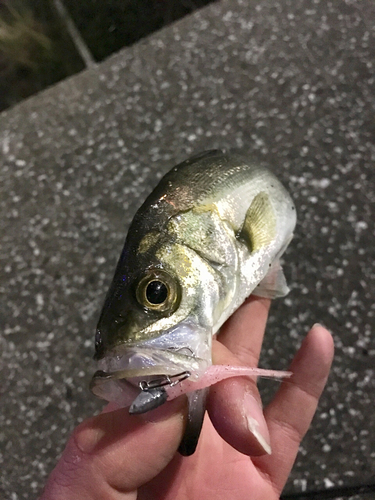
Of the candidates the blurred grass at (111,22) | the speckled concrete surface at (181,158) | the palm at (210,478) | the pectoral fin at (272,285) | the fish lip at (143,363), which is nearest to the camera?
the fish lip at (143,363)

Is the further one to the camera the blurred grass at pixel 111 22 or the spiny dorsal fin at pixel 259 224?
the blurred grass at pixel 111 22

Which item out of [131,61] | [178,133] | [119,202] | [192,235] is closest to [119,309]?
[192,235]

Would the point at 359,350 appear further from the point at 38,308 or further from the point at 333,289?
the point at 38,308

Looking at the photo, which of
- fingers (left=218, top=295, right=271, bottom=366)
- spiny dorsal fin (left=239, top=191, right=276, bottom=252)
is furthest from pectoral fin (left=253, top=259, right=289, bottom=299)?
spiny dorsal fin (left=239, top=191, right=276, bottom=252)

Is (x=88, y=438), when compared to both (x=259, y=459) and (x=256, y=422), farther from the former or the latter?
(x=259, y=459)

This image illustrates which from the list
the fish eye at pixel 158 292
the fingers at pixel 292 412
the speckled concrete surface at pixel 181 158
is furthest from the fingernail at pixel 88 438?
the speckled concrete surface at pixel 181 158

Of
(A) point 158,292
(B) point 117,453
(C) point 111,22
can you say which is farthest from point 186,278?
(C) point 111,22

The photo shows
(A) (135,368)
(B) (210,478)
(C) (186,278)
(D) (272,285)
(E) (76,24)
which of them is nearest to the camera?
(A) (135,368)

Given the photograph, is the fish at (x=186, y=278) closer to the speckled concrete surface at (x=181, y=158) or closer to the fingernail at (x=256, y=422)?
the fingernail at (x=256, y=422)
